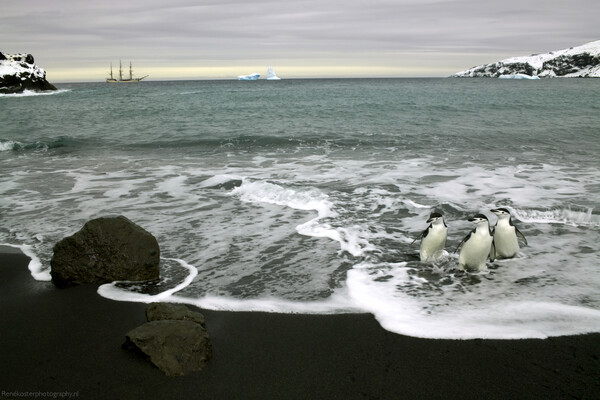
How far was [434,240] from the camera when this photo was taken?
5.11m

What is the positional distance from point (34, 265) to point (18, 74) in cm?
7064

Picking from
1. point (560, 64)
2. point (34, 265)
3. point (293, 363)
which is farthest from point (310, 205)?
point (560, 64)

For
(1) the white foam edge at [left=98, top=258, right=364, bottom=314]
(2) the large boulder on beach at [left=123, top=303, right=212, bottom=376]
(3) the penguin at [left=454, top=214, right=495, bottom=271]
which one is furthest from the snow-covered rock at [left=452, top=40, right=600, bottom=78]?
(2) the large boulder on beach at [left=123, top=303, right=212, bottom=376]

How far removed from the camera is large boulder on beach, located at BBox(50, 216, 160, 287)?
15.1ft

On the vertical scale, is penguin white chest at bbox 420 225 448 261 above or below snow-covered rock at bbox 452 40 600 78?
below

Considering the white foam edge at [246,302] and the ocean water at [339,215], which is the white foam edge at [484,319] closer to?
the ocean water at [339,215]

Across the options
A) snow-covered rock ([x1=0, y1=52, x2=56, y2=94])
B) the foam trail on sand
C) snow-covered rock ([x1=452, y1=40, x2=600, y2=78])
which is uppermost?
snow-covered rock ([x1=452, y1=40, x2=600, y2=78])

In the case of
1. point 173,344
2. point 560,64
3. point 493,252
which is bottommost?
point 173,344

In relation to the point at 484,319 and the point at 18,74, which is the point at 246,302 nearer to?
the point at 484,319

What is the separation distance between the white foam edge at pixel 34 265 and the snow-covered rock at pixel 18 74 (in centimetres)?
6818

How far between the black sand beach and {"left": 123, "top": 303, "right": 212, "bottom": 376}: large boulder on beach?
0.23ft

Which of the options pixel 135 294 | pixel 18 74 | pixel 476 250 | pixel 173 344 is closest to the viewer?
pixel 173 344

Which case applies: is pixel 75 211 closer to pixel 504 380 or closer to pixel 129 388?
pixel 129 388

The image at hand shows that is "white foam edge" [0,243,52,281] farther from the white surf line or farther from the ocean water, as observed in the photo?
the white surf line
